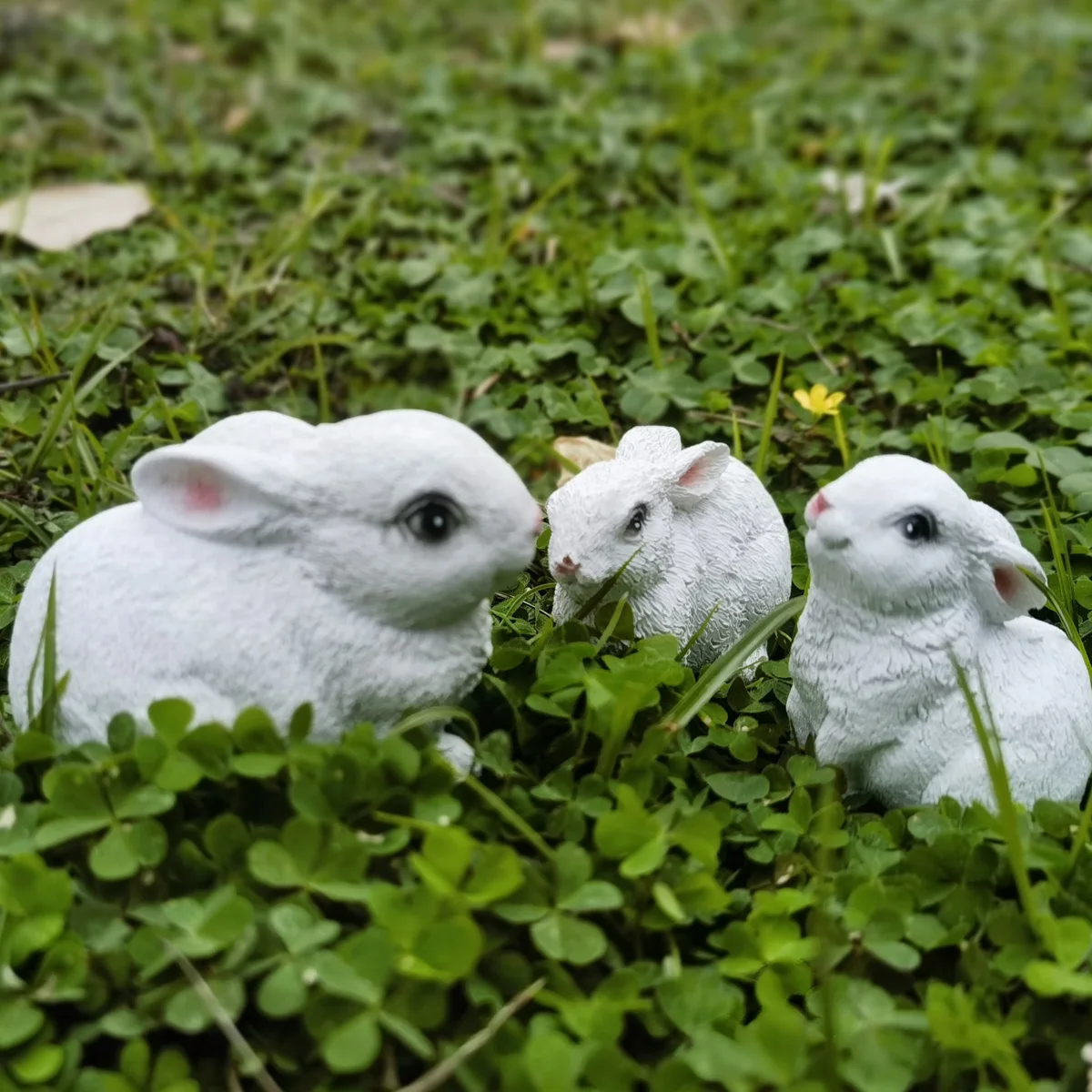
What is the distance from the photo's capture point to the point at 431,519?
1.96 meters

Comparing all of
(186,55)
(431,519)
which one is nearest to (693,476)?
(431,519)

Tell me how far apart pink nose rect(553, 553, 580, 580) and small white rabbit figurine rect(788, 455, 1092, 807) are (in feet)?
1.43

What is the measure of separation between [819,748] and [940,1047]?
58 cm

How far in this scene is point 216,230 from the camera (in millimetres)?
4258

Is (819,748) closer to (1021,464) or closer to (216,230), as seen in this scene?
(1021,464)

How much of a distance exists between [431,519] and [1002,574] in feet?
3.22

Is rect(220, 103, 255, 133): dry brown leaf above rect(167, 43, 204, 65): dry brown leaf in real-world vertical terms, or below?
below

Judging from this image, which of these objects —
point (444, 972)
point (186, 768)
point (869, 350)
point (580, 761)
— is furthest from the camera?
point (869, 350)

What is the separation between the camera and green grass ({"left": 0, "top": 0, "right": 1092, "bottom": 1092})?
178 centimetres

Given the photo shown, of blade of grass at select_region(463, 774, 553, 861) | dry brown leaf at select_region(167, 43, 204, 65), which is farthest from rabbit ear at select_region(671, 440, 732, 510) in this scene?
dry brown leaf at select_region(167, 43, 204, 65)

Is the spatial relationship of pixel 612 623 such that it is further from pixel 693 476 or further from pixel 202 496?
pixel 202 496

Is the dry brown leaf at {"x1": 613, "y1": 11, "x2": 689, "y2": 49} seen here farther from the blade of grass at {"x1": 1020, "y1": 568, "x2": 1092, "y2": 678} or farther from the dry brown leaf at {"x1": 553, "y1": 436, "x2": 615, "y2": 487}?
the blade of grass at {"x1": 1020, "y1": 568, "x2": 1092, "y2": 678}

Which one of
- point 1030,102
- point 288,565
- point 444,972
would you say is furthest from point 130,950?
point 1030,102

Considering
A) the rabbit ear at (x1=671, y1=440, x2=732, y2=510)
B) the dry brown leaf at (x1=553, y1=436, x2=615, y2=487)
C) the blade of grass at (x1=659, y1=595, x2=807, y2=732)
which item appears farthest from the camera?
the dry brown leaf at (x1=553, y1=436, x2=615, y2=487)
